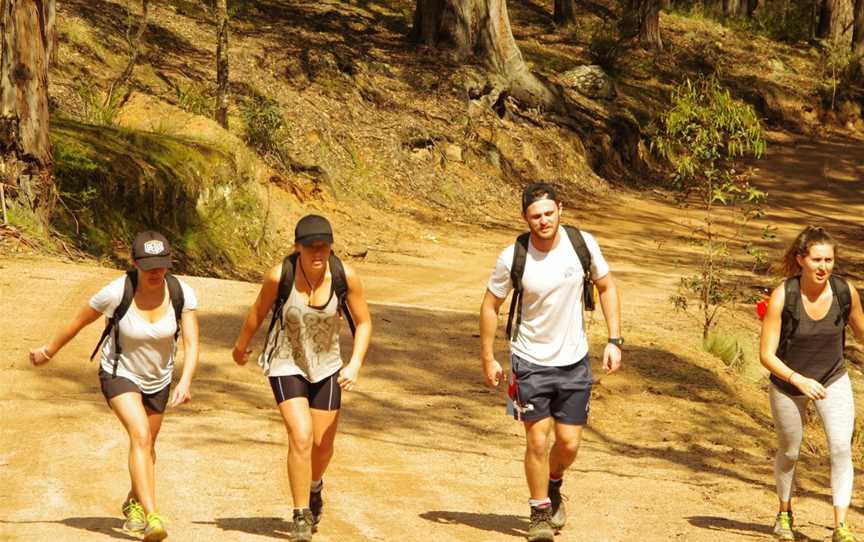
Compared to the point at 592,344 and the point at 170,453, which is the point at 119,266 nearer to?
the point at 592,344

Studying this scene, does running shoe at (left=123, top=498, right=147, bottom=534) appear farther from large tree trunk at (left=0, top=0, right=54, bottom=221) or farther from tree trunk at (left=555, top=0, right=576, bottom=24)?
tree trunk at (left=555, top=0, right=576, bottom=24)

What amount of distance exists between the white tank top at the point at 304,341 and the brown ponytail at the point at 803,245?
2.43 m

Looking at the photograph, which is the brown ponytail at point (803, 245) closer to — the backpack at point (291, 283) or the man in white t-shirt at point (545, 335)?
the man in white t-shirt at point (545, 335)

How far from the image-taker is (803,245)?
7199mm

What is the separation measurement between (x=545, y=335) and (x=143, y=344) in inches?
79.3

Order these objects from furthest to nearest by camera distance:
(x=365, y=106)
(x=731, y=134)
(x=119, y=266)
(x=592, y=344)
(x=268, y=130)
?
1. (x=365, y=106)
2. (x=268, y=130)
3. (x=119, y=266)
4. (x=731, y=134)
5. (x=592, y=344)

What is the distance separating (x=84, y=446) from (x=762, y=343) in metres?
4.49

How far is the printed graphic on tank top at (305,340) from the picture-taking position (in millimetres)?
6863

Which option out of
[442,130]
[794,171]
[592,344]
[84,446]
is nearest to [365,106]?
[442,130]

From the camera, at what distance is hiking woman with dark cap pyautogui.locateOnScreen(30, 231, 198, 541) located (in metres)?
6.74

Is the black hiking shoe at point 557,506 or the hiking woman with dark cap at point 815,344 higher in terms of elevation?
the hiking woman with dark cap at point 815,344

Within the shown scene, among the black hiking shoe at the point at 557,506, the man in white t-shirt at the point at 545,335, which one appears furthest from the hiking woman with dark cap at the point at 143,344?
the black hiking shoe at the point at 557,506

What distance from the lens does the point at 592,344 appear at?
43.3 feet

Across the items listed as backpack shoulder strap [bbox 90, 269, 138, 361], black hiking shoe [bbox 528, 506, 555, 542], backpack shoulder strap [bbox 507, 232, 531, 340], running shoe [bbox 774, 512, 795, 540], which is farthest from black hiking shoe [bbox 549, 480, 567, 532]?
backpack shoulder strap [bbox 90, 269, 138, 361]
